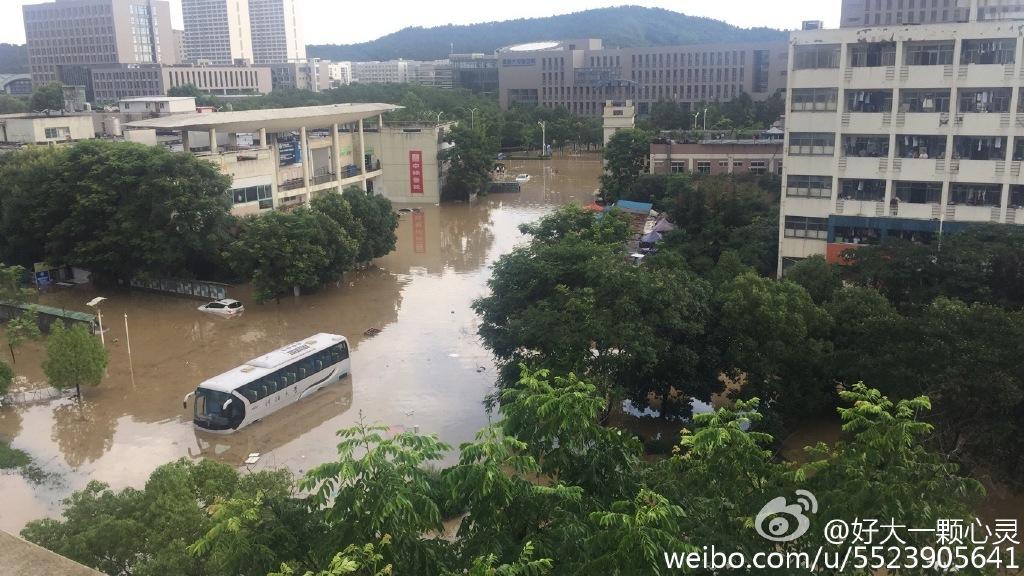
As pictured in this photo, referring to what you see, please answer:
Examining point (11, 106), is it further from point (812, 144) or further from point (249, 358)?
point (812, 144)

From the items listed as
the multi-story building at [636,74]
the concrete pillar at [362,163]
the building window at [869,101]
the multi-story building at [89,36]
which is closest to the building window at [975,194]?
the building window at [869,101]

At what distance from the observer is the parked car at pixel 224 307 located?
918 inches

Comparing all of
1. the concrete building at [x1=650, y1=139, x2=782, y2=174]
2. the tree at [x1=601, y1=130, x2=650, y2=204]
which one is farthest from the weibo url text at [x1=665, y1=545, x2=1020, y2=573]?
the tree at [x1=601, y1=130, x2=650, y2=204]

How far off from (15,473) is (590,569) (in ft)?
42.6

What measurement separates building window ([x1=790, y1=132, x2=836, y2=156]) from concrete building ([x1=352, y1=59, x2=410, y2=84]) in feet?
398

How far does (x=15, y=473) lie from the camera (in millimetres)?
13914

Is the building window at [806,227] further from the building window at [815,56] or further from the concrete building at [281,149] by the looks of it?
the concrete building at [281,149]

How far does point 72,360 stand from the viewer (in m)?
16.5

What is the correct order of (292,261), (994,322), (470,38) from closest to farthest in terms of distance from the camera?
(994,322) < (292,261) < (470,38)

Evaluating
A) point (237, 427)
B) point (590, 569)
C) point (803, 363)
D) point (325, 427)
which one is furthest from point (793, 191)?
point (590, 569)

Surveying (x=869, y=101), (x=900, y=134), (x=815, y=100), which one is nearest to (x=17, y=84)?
(x=815, y=100)

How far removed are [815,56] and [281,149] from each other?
21950 mm

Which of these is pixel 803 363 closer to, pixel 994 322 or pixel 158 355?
pixel 994 322

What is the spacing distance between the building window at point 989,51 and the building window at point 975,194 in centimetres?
286
